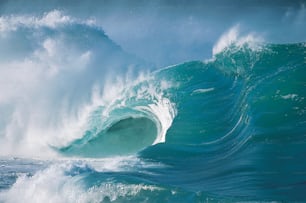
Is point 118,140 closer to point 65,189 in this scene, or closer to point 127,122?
point 127,122

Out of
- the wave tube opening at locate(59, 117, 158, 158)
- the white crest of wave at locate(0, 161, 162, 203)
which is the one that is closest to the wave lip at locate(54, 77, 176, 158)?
the wave tube opening at locate(59, 117, 158, 158)

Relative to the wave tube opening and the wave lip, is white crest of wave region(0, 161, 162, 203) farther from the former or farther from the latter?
the wave tube opening

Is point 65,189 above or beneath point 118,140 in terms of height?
beneath

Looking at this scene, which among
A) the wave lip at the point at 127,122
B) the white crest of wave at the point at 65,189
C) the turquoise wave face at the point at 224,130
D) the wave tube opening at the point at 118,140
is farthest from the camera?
the wave tube opening at the point at 118,140

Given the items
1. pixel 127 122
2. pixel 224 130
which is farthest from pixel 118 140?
pixel 224 130

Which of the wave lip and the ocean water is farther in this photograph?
the wave lip

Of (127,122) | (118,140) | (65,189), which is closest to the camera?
(65,189)

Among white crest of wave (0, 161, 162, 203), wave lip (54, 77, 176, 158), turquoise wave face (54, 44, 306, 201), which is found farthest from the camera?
wave lip (54, 77, 176, 158)

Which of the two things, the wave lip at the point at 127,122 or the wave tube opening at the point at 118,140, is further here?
the wave tube opening at the point at 118,140

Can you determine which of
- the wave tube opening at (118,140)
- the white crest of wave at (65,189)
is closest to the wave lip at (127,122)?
the wave tube opening at (118,140)

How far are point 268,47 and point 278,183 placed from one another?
242 inches

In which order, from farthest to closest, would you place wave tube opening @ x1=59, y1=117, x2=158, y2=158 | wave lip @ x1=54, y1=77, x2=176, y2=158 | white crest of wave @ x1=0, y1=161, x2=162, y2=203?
wave tube opening @ x1=59, y1=117, x2=158, y2=158 → wave lip @ x1=54, y1=77, x2=176, y2=158 → white crest of wave @ x1=0, y1=161, x2=162, y2=203

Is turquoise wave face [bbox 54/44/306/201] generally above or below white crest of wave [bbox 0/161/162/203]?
above

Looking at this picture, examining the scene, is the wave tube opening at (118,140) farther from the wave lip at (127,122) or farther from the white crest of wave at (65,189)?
the white crest of wave at (65,189)
